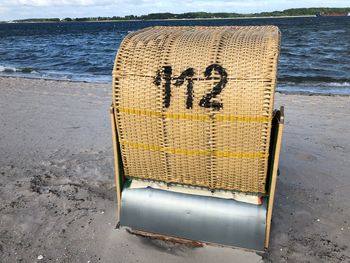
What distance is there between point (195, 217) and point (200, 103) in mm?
1246

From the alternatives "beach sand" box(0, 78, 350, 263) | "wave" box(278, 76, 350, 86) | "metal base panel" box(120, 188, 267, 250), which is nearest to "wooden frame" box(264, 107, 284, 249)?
"metal base panel" box(120, 188, 267, 250)

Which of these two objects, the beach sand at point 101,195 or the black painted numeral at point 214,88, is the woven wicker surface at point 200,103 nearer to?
the black painted numeral at point 214,88

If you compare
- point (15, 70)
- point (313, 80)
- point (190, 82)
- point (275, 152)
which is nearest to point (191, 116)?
point (190, 82)

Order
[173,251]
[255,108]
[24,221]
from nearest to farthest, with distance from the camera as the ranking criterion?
1. [255,108]
2. [173,251]
3. [24,221]

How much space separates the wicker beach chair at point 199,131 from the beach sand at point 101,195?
423mm

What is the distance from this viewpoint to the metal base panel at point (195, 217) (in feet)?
11.9

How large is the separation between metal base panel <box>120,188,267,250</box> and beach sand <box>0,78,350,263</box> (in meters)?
0.24

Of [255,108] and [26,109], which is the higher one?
[255,108]

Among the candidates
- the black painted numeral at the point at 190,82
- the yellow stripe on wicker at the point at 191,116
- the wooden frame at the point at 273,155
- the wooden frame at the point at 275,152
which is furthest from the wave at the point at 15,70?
the wooden frame at the point at 275,152

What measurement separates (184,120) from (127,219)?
1397 mm

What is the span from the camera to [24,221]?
4543mm

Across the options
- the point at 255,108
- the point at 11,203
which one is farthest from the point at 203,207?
the point at 11,203

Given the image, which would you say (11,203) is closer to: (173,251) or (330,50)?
(173,251)

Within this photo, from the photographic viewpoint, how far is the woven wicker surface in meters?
3.15
